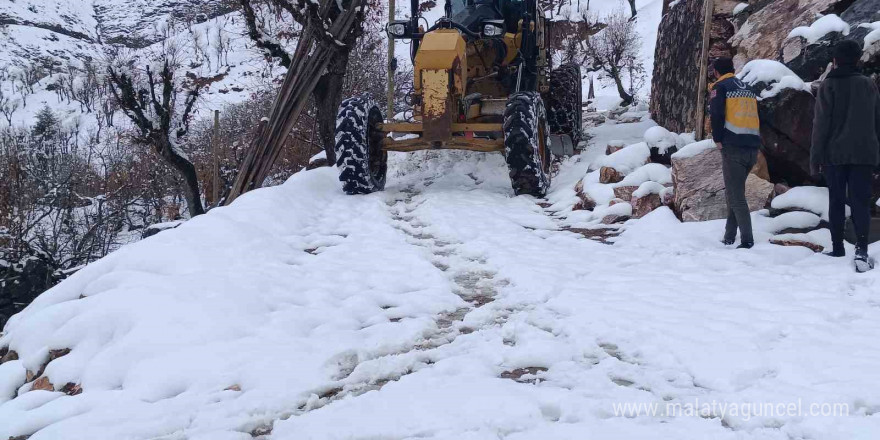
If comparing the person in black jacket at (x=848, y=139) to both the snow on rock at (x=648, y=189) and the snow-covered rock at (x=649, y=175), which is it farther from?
the snow-covered rock at (x=649, y=175)

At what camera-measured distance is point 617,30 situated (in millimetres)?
19812

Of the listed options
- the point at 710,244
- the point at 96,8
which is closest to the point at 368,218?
the point at 710,244

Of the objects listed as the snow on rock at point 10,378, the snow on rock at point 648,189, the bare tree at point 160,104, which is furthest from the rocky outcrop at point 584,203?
the bare tree at point 160,104

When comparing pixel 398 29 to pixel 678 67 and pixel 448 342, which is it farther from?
pixel 448 342

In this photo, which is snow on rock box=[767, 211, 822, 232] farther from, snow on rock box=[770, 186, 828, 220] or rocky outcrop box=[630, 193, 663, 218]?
rocky outcrop box=[630, 193, 663, 218]

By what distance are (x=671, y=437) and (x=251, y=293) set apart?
105 inches

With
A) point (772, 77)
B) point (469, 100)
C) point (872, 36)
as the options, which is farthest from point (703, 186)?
point (469, 100)

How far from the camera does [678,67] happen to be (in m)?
9.49

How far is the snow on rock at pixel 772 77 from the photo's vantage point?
558 cm

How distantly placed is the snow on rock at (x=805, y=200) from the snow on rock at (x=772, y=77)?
33.2 inches

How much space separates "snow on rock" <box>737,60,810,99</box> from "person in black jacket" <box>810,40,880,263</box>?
890mm

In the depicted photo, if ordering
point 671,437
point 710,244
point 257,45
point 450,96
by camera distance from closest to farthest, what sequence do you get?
point 671,437 → point 710,244 → point 450,96 → point 257,45

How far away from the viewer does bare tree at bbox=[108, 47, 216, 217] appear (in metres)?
12.4

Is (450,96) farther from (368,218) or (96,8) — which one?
(96,8)
